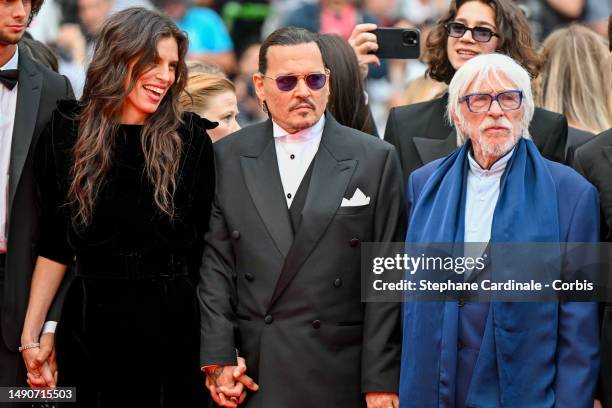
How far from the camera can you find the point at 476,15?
6086 millimetres

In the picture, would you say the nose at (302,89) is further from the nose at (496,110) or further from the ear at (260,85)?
the nose at (496,110)

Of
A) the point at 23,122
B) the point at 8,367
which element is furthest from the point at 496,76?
the point at 8,367

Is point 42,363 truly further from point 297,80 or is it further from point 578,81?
point 578,81

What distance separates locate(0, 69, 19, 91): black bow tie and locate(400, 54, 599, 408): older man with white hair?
2013 millimetres

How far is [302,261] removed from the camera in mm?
4980

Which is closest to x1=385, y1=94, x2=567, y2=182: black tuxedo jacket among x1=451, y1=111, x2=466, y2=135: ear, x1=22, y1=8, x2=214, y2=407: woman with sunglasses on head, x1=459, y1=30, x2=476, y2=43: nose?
x1=459, y1=30, x2=476, y2=43: nose

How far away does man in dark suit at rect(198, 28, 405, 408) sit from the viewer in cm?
497

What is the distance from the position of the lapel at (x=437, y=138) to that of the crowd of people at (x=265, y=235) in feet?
1.78

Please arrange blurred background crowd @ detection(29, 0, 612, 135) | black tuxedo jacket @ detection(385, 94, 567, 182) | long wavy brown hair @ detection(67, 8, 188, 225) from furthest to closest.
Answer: blurred background crowd @ detection(29, 0, 612, 135) → black tuxedo jacket @ detection(385, 94, 567, 182) → long wavy brown hair @ detection(67, 8, 188, 225)

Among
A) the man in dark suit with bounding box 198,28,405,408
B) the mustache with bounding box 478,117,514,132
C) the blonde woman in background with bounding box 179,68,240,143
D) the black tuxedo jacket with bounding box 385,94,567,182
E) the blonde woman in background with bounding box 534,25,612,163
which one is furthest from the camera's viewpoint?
the blonde woman in background with bounding box 534,25,612,163

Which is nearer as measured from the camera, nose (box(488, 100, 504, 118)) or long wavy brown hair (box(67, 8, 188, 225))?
nose (box(488, 100, 504, 118))

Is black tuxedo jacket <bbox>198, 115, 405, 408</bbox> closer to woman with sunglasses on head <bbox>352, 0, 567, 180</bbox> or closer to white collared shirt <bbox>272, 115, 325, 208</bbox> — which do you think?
white collared shirt <bbox>272, 115, 325, 208</bbox>

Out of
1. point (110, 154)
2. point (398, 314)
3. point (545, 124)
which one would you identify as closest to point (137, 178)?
point (110, 154)

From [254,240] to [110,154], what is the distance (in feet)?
2.48
